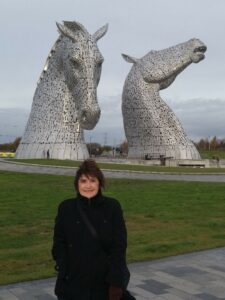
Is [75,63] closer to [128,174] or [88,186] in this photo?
[128,174]

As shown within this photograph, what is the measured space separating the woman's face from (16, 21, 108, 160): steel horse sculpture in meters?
31.4

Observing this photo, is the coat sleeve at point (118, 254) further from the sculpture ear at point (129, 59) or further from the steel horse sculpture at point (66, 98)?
the sculpture ear at point (129, 59)

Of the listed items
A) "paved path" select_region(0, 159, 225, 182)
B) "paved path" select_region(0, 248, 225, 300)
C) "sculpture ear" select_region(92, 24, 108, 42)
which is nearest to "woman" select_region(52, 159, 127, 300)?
"paved path" select_region(0, 248, 225, 300)

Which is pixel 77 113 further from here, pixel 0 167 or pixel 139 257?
pixel 139 257

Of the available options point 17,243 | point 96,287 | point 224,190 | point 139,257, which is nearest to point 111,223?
point 96,287

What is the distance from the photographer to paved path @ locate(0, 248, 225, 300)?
17.2ft

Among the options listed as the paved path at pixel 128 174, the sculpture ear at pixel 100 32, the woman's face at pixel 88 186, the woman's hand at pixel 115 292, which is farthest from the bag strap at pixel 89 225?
the sculpture ear at pixel 100 32

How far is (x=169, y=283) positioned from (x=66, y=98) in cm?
3140

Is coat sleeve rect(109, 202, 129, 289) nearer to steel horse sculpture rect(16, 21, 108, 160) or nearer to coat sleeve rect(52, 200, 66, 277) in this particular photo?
coat sleeve rect(52, 200, 66, 277)

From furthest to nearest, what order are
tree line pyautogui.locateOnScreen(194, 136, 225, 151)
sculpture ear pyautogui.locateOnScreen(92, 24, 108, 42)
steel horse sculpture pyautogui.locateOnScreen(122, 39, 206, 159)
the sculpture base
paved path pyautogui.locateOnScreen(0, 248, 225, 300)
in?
tree line pyautogui.locateOnScreen(194, 136, 225, 151) < steel horse sculpture pyautogui.locateOnScreen(122, 39, 206, 159) < sculpture ear pyautogui.locateOnScreen(92, 24, 108, 42) < the sculpture base < paved path pyautogui.locateOnScreen(0, 248, 225, 300)

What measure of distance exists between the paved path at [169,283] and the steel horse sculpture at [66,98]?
28.4 m

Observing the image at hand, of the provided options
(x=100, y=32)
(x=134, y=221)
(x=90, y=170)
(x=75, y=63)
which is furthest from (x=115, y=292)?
(x=100, y=32)

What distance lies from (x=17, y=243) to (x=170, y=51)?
35.7m

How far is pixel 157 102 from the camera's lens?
40.7 m
